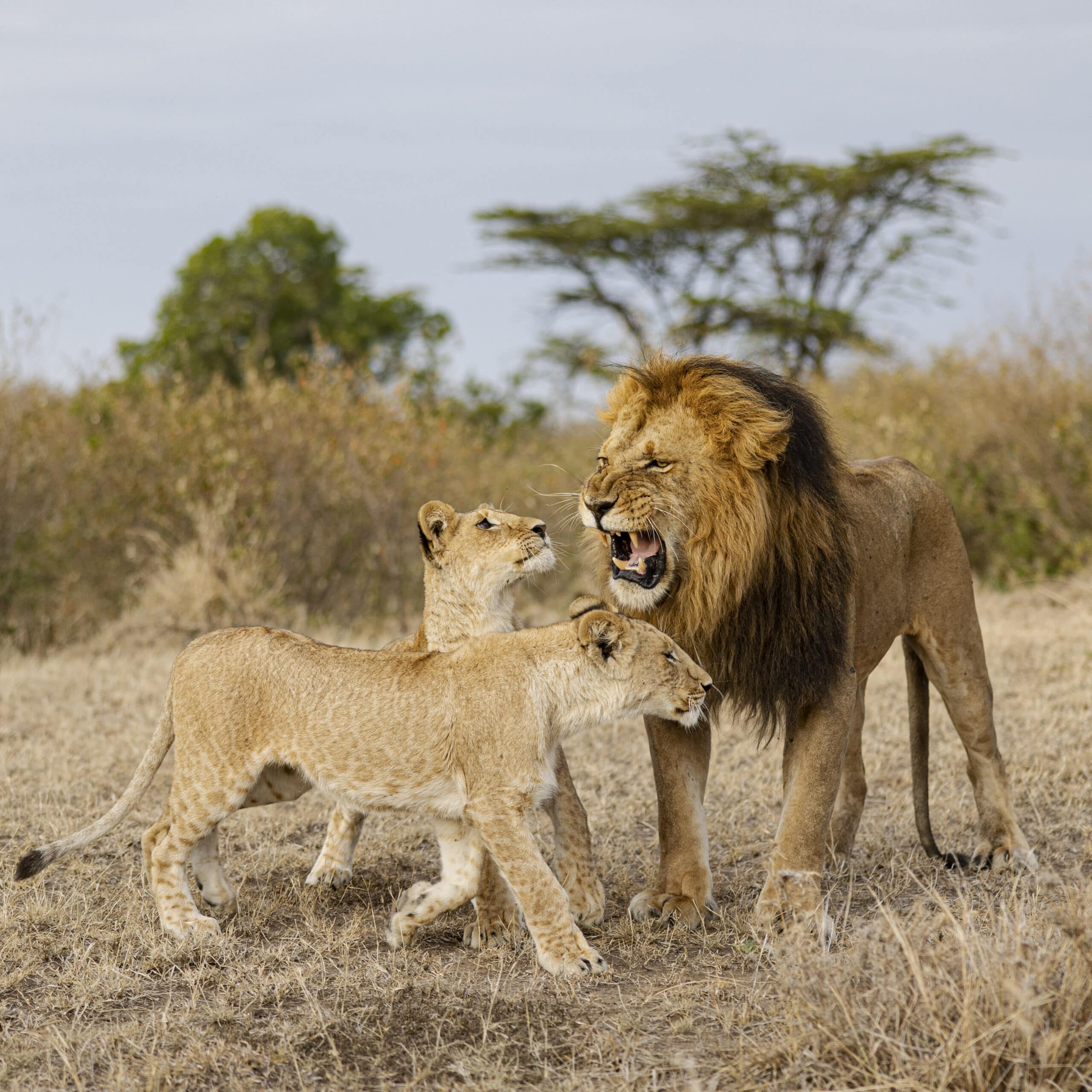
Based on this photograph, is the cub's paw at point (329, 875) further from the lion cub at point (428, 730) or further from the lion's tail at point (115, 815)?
the lion's tail at point (115, 815)

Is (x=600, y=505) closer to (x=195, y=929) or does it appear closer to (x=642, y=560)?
(x=642, y=560)

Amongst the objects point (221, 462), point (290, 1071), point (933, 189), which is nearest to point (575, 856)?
point (290, 1071)

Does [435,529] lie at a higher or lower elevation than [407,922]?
higher

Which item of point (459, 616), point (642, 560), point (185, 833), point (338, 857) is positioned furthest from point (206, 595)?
point (642, 560)

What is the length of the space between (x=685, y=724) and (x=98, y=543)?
23.4ft

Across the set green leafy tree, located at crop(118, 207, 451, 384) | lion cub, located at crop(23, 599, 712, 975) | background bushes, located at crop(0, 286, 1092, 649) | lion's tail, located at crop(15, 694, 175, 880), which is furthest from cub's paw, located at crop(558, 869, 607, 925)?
green leafy tree, located at crop(118, 207, 451, 384)

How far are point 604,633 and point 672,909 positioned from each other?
33.8 inches

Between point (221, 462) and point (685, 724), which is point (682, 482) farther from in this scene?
point (221, 462)

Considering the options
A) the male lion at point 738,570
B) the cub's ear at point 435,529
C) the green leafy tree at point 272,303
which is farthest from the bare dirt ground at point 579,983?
the green leafy tree at point 272,303

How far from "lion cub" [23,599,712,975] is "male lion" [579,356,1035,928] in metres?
0.19

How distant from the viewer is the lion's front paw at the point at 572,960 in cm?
329

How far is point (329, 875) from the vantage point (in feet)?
13.4

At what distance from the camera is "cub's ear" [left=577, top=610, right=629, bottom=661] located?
137 inches

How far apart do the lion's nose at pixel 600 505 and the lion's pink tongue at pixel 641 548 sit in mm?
97
